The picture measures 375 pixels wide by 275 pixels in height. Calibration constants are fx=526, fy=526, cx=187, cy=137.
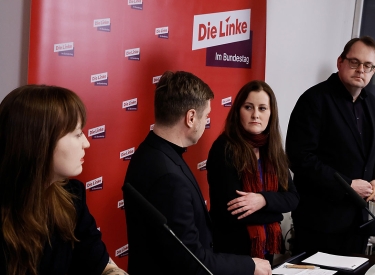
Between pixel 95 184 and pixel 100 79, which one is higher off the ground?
pixel 100 79

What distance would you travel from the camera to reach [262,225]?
2.55 metres

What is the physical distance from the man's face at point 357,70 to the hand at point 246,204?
1.05 metres

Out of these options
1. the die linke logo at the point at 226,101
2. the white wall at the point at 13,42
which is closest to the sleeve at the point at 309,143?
the die linke logo at the point at 226,101

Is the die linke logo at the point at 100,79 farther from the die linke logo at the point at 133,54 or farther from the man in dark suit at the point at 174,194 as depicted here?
the man in dark suit at the point at 174,194

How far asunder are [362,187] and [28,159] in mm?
2013

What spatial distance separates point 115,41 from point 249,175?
3.10ft

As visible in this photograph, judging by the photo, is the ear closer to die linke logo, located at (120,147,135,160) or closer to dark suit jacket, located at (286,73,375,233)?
die linke logo, located at (120,147,135,160)

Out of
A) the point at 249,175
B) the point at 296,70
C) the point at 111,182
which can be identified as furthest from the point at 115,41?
the point at 296,70

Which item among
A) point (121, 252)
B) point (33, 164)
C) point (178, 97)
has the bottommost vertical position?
point (121, 252)

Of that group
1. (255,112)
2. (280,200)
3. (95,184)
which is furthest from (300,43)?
(95,184)

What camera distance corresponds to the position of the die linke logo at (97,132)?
2574 millimetres

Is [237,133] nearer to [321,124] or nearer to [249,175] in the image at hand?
[249,175]

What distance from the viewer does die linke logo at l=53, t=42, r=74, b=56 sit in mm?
2375

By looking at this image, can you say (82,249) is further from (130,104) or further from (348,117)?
(348,117)
